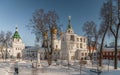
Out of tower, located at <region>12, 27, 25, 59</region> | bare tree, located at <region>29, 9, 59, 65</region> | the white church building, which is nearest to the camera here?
bare tree, located at <region>29, 9, 59, 65</region>

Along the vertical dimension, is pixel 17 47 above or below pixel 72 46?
above

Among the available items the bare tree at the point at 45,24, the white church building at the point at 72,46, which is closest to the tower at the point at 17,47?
the white church building at the point at 72,46

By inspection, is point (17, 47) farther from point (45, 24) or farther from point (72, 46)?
point (45, 24)

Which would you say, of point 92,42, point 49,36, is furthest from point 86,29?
point 49,36

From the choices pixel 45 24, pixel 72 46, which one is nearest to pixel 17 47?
pixel 72 46

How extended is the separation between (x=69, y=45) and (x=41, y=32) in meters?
47.3

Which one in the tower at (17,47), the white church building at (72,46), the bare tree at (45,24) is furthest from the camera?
the tower at (17,47)

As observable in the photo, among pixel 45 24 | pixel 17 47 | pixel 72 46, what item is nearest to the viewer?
pixel 45 24

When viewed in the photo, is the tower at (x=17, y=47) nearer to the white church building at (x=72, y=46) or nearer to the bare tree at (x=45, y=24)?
the white church building at (x=72, y=46)

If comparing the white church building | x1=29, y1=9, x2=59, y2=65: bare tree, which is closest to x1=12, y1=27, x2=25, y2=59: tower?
the white church building

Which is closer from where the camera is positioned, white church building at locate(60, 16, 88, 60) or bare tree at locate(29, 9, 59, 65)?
bare tree at locate(29, 9, 59, 65)

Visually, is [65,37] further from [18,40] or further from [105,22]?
[105,22]

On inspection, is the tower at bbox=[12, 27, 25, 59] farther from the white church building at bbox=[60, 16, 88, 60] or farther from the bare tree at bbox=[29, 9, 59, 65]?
the bare tree at bbox=[29, 9, 59, 65]

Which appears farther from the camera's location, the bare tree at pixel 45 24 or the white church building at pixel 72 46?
the white church building at pixel 72 46
